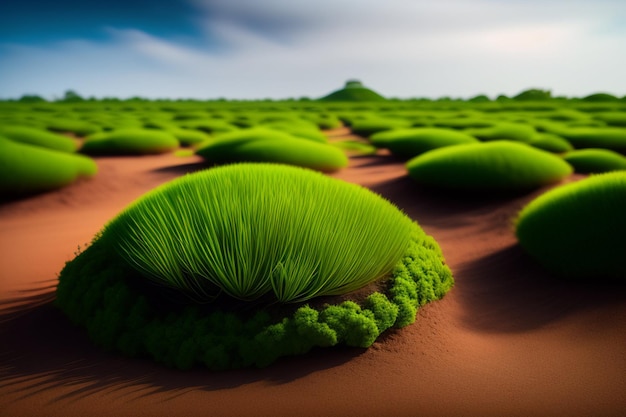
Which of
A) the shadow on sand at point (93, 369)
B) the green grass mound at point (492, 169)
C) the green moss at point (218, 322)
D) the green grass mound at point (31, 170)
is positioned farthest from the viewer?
the green grass mound at point (31, 170)

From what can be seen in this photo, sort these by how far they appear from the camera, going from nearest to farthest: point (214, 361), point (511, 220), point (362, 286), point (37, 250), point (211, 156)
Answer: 1. point (214, 361)
2. point (362, 286)
3. point (37, 250)
4. point (511, 220)
5. point (211, 156)

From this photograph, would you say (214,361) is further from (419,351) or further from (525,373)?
(525,373)

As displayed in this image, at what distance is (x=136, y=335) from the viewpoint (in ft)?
9.57

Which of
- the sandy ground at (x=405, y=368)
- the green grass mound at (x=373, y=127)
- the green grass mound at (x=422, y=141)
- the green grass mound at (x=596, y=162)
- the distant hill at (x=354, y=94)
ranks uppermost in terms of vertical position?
the distant hill at (x=354, y=94)

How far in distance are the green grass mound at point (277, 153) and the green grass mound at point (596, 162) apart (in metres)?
4.79

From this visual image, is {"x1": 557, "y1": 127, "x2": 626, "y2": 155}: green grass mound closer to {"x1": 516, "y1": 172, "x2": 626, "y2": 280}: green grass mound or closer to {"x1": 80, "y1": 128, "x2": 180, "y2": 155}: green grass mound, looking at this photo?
{"x1": 516, "y1": 172, "x2": 626, "y2": 280}: green grass mound

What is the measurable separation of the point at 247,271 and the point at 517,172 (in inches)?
225

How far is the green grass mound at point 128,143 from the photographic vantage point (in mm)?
11836

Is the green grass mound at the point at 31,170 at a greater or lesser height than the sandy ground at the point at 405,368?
greater

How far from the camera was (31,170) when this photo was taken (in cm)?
743

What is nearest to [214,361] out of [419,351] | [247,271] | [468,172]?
[247,271]


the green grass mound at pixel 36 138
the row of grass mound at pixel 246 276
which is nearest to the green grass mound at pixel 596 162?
the row of grass mound at pixel 246 276

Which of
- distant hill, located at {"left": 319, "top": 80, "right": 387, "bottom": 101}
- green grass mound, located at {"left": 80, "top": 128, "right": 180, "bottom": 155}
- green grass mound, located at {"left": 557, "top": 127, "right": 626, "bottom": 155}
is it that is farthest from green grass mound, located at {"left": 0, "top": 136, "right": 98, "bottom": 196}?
distant hill, located at {"left": 319, "top": 80, "right": 387, "bottom": 101}

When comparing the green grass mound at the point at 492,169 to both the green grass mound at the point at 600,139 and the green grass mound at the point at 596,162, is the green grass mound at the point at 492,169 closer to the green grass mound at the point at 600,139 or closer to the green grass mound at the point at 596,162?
the green grass mound at the point at 596,162
